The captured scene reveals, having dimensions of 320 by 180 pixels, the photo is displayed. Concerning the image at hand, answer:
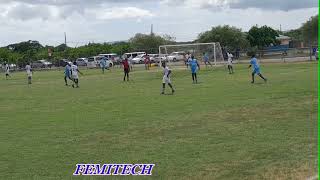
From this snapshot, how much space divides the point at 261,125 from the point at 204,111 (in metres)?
3.50

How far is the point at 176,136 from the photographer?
1184cm

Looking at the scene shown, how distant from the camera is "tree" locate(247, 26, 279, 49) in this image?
79.7 meters

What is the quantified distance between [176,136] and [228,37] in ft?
220

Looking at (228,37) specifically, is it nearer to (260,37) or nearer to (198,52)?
(260,37)

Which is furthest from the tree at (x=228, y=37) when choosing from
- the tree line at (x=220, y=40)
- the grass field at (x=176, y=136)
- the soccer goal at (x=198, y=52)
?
the grass field at (x=176, y=136)

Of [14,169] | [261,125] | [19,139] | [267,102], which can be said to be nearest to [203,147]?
[261,125]

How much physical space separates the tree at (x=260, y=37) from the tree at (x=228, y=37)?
7.53 ft

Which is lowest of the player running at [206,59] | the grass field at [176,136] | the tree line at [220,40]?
the grass field at [176,136]

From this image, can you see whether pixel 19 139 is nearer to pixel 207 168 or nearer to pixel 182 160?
pixel 182 160

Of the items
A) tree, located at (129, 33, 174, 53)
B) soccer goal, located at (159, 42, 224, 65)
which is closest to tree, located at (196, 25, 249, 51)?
tree, located at (129, 33, 174, 53)

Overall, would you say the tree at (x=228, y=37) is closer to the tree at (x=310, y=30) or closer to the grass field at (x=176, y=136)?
the tree at (x=310, y=30)

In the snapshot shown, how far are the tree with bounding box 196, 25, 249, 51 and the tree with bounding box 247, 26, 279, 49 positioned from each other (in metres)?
2.29

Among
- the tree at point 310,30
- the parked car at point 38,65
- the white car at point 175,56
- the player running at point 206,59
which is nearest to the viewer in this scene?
the player running at point 206,59

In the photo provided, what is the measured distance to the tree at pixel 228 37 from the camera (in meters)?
77.1
